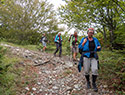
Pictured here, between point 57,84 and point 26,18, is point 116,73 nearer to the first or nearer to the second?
point 57,84

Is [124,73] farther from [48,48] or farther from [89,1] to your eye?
[48,48]

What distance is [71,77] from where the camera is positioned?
5.93 metres

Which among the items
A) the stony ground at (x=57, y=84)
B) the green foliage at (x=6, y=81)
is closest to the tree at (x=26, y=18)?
the stony ground at (x=57, y=84)

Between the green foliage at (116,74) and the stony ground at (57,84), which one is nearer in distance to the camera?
the green foliage at (116,74)

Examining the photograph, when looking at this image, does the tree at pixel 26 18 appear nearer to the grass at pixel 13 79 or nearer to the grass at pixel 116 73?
the grass at pixel 13 79

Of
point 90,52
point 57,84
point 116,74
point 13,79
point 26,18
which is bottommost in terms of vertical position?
point 57,84

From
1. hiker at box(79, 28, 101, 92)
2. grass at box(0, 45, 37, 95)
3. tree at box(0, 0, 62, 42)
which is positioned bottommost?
grass at box(0, 45, 37, 95)

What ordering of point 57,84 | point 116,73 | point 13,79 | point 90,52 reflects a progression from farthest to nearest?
point 57,84
point 13,79
point 90,52
point 116,73

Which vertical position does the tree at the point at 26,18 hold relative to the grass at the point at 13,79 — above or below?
above

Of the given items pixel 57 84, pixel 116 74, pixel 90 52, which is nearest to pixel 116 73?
pixel 116 74

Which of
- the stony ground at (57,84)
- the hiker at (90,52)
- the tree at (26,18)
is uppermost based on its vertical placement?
the tree at (26,18)

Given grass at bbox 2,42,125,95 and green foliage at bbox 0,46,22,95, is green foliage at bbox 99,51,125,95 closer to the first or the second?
grass at bbox 2,42,125,95

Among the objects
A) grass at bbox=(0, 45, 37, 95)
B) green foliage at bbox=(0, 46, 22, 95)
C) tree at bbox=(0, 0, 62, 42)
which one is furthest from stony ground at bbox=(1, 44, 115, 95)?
tree at bbox=(0, 0, 62, 42)

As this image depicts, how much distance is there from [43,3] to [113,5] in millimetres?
10395
